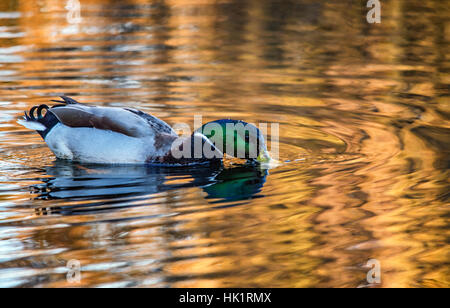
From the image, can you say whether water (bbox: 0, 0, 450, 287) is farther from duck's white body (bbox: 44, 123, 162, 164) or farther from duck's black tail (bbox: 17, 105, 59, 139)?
duck's black tail (bbox: 17, 105, 59, 139)

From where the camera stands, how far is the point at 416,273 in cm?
484

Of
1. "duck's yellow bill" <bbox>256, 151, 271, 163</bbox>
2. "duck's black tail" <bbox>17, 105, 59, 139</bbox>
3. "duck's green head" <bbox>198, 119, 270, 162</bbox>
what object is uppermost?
"duck's black tail" <bbox>17, 105, 59, 139</bbox>

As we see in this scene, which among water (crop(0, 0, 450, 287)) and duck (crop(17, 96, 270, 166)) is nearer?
water (crop(0, 0, 450, 287))

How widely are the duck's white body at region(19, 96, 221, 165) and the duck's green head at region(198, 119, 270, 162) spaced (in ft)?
0.40

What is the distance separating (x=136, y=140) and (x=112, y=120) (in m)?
0.31

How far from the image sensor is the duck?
7395 millimetres

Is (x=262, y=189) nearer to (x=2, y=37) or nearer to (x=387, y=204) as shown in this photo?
(x=387, y=204)

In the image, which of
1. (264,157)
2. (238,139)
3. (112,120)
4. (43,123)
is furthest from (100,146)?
(264,157)

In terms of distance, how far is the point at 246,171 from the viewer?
7.31m

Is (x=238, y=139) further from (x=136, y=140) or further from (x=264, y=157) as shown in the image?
(x=136, y=140)

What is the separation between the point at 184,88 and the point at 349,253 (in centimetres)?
555

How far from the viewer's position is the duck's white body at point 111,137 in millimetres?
7414

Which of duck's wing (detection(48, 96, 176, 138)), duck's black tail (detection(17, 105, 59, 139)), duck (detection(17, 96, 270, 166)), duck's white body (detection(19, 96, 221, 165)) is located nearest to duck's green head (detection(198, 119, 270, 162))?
duck (detection(17, 96, 270, 166))
